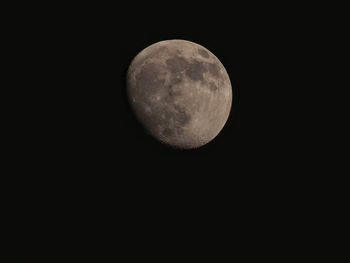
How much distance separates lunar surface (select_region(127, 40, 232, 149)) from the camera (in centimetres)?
394

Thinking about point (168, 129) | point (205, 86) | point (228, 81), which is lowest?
point (168, 129)

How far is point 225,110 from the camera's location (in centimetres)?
436

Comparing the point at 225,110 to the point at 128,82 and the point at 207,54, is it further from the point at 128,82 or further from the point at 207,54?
the point at 128,82

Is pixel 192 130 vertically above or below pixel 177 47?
below

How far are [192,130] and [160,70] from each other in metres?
0.79

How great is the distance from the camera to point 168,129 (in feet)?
13.5

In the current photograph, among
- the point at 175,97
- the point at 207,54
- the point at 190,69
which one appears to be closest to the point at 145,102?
the point at 175,97

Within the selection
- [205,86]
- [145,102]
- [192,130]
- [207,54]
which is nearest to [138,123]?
[145,102]

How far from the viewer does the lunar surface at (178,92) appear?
3938mm

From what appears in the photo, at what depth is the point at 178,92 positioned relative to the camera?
3.92 m

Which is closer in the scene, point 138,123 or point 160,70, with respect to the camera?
point 160,70

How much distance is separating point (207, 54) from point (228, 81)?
43 cm

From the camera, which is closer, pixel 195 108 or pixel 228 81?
pixel 195 108

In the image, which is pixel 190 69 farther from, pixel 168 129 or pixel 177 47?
pixel 168 129
